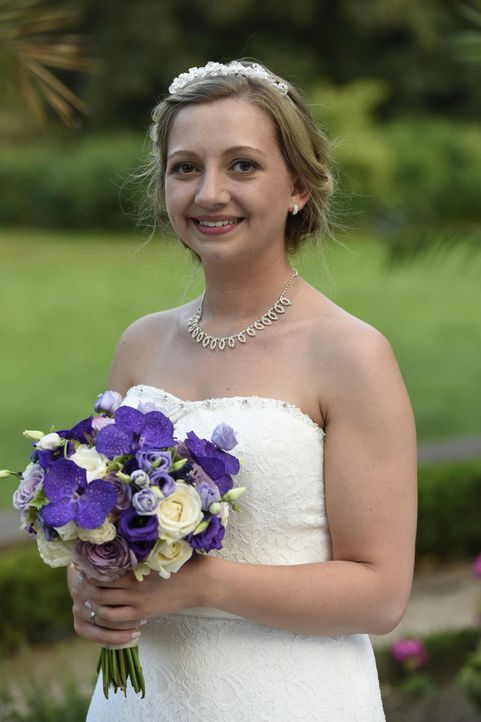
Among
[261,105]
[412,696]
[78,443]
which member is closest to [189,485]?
[78,443]

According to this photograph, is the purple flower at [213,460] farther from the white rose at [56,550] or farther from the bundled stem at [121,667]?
the bundled stem at [121,667]

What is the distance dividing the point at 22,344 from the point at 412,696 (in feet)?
43.9

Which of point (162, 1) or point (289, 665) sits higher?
point (162, 1)

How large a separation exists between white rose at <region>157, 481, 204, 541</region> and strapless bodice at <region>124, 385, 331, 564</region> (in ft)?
1.01

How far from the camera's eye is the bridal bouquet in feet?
7.31

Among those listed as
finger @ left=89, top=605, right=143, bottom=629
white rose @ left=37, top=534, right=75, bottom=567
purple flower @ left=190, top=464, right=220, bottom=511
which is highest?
purple flower @ left=190, top=464, right=220, bottom=511

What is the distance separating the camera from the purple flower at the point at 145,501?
2211 millimetres

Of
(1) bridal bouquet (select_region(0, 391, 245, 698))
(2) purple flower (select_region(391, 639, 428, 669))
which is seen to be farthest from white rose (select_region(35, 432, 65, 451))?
(2) purple flower (select_region(391, 639, 428, 669))

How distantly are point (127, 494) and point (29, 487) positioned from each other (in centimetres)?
21

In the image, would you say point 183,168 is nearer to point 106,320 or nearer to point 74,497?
point 74,497

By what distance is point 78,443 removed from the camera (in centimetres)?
239

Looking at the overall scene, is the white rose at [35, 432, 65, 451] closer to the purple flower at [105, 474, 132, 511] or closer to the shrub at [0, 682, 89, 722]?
the purple flower at [105, 474, 132, 511]

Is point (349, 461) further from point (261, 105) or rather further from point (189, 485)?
point (261, 105)

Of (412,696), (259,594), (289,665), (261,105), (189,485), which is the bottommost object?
(412,696)
